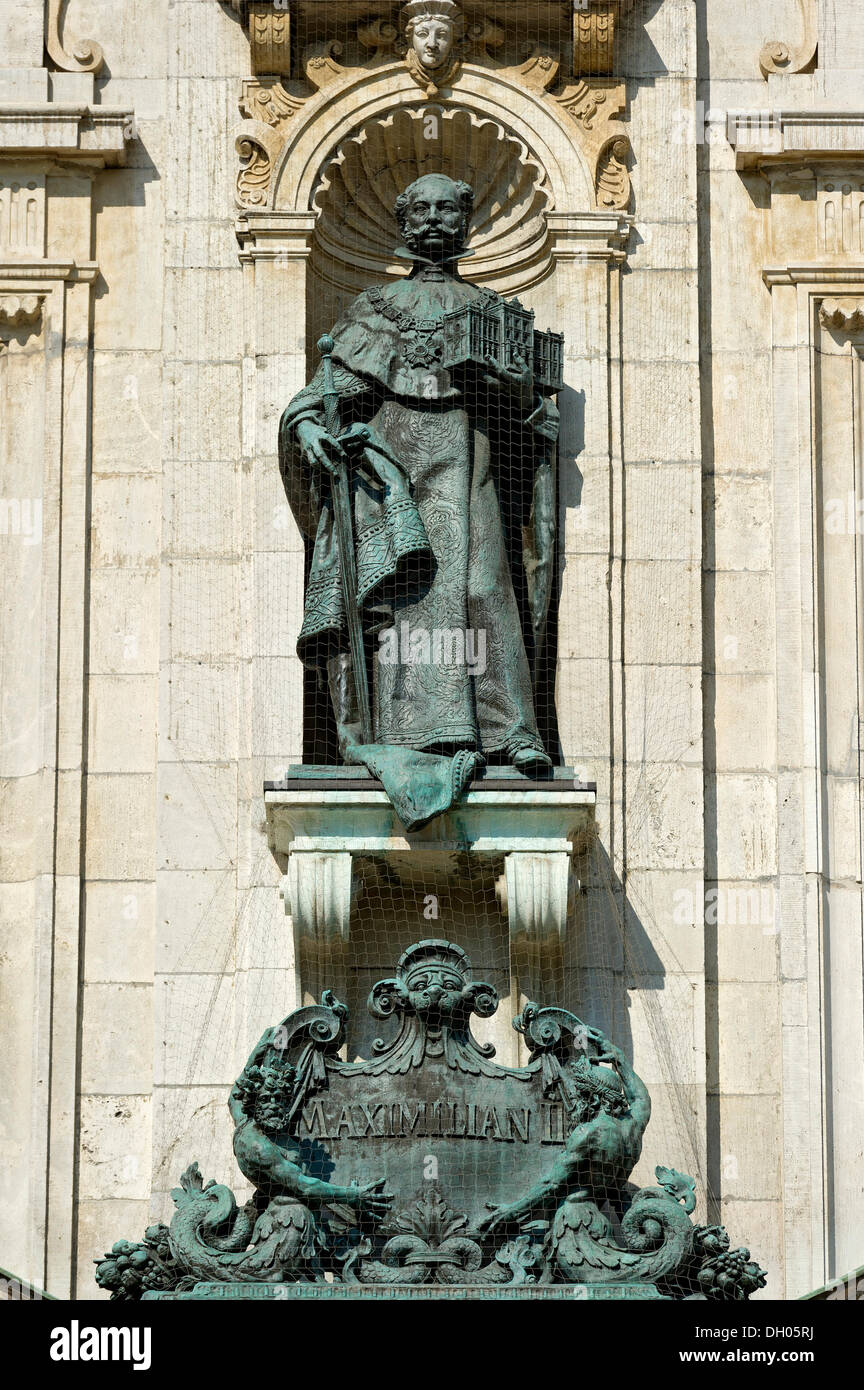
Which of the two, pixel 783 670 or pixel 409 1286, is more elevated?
pixel 783 670

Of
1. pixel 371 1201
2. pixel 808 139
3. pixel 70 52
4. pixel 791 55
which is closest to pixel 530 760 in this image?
pixel 371 1201

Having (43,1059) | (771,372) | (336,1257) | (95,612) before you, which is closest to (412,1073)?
(336,1257)

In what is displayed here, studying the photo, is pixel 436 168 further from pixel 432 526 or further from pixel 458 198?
pixel 432 526

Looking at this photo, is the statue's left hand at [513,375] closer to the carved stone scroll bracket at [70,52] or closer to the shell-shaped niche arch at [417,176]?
the shell-shaped niche arch at [417,176]

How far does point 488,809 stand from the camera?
13.2 metres

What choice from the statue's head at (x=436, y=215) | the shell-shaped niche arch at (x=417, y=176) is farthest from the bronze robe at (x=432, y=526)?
the shell-shaped niche arch at (x=417, y=176)

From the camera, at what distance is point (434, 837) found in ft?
43.3

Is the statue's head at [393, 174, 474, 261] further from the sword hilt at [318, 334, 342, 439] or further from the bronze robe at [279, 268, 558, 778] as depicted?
the sword hilt at [318, 334, 342, 439]

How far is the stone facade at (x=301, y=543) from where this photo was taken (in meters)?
13.5

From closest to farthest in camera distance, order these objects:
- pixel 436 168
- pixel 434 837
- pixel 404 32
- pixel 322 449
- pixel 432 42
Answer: pixel 434 837 < pixel 322 449 < pixel 432 42 < pixel 404 32 < pixel 436 168

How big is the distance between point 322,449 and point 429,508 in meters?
0.48

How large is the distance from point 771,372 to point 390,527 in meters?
1.76

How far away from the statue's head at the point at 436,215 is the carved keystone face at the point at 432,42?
24.5 inches

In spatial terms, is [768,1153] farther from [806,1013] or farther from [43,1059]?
[43,1059]
